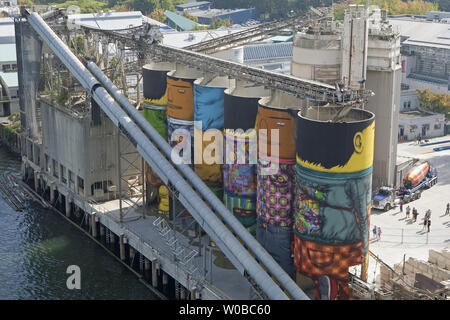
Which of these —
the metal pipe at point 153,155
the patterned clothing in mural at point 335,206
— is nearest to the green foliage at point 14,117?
the metal pipe at point 153,155

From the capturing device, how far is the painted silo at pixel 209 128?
71500 millimetres

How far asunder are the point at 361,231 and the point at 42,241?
37552 millimetres

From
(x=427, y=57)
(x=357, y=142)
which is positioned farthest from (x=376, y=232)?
(x=427, y=57)

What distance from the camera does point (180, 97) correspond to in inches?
2955

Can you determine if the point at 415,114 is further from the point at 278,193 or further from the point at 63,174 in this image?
the point at 278,193

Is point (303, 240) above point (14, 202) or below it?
above

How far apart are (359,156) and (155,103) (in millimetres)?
29684

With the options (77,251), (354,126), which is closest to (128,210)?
(77,251)

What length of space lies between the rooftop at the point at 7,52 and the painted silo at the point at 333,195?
307ft

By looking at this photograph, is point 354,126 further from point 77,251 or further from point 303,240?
point 77,251

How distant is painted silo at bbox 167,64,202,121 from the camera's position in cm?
7475

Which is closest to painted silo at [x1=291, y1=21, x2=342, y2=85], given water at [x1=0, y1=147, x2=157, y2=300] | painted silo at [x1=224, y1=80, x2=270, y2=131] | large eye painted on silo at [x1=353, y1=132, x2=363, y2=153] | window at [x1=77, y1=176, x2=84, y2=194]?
painted silo at [x1=224, y1=80, x2=270, y2=131]

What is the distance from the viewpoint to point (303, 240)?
58.5m

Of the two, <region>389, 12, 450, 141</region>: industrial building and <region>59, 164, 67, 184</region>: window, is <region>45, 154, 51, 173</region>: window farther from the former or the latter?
<region>389, 12, 450, 141</region>: industrial building
